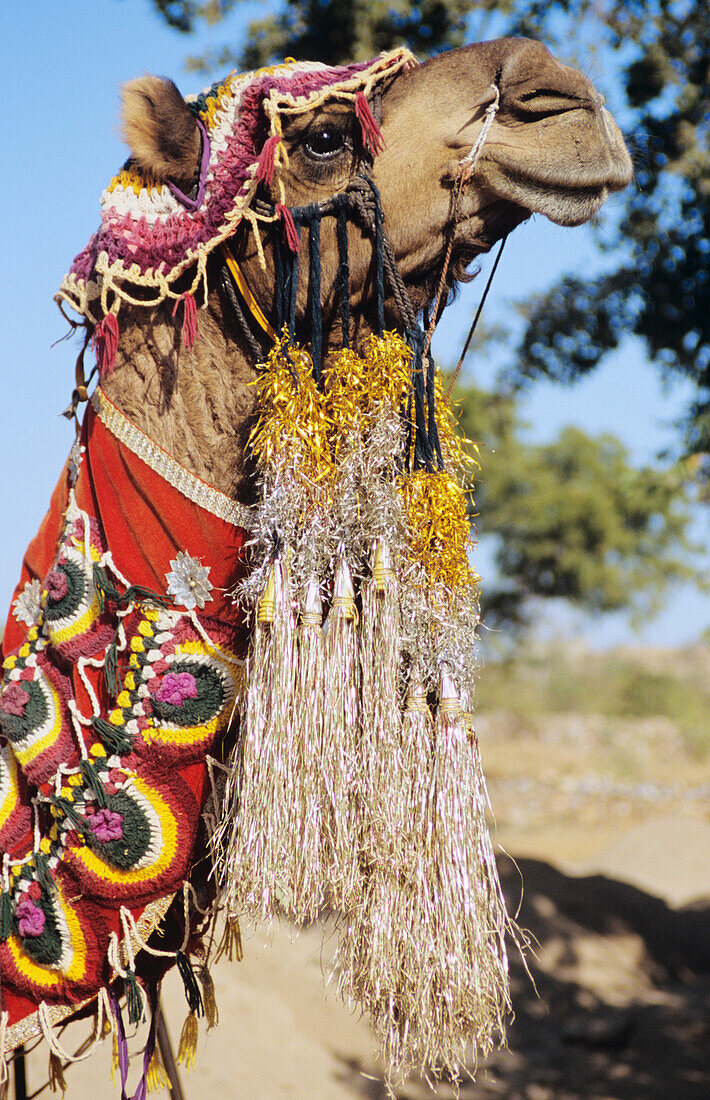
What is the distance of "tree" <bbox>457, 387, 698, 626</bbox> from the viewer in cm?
1802

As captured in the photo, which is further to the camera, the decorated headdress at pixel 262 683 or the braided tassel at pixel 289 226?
the braided tassel at pixel 289 226

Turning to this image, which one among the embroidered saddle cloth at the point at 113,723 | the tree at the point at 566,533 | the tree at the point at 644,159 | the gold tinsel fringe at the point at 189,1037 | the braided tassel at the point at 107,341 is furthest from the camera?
the tree at the point at 566,533

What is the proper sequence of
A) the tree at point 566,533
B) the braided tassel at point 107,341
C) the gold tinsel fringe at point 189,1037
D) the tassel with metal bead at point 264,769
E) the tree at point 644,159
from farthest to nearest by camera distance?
the tree at point 566,533
the tree at point 644,159
the gold tinsel fringe at point 189,1037
the braided tassel at point 107,341
the tassel with metal bead at point 264,769

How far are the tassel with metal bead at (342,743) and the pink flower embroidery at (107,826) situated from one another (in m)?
0.40

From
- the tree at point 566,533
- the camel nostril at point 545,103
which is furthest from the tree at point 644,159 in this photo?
the tree at point 566,533

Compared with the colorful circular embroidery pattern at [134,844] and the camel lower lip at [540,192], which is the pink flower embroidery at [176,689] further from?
the camel lower lip at [540,192]

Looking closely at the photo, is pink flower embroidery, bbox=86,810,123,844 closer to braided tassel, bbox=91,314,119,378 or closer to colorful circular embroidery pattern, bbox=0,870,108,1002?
colorful circular embroidery pattern, bbox=0,870,108,1002

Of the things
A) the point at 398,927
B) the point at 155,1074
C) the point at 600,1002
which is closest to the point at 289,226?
the point at 398,927

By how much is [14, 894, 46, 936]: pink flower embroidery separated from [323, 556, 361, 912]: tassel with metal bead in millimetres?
590

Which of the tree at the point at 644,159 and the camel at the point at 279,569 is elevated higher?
the tree at the point at 644,159

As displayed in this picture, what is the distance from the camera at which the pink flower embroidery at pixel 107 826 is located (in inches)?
72.5

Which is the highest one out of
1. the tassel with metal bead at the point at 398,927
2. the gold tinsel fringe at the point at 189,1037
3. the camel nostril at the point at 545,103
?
the camel nostril at the point at 545,103

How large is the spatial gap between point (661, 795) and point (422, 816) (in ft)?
53.5

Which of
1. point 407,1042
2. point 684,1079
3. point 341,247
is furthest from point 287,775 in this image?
point 684,1079
